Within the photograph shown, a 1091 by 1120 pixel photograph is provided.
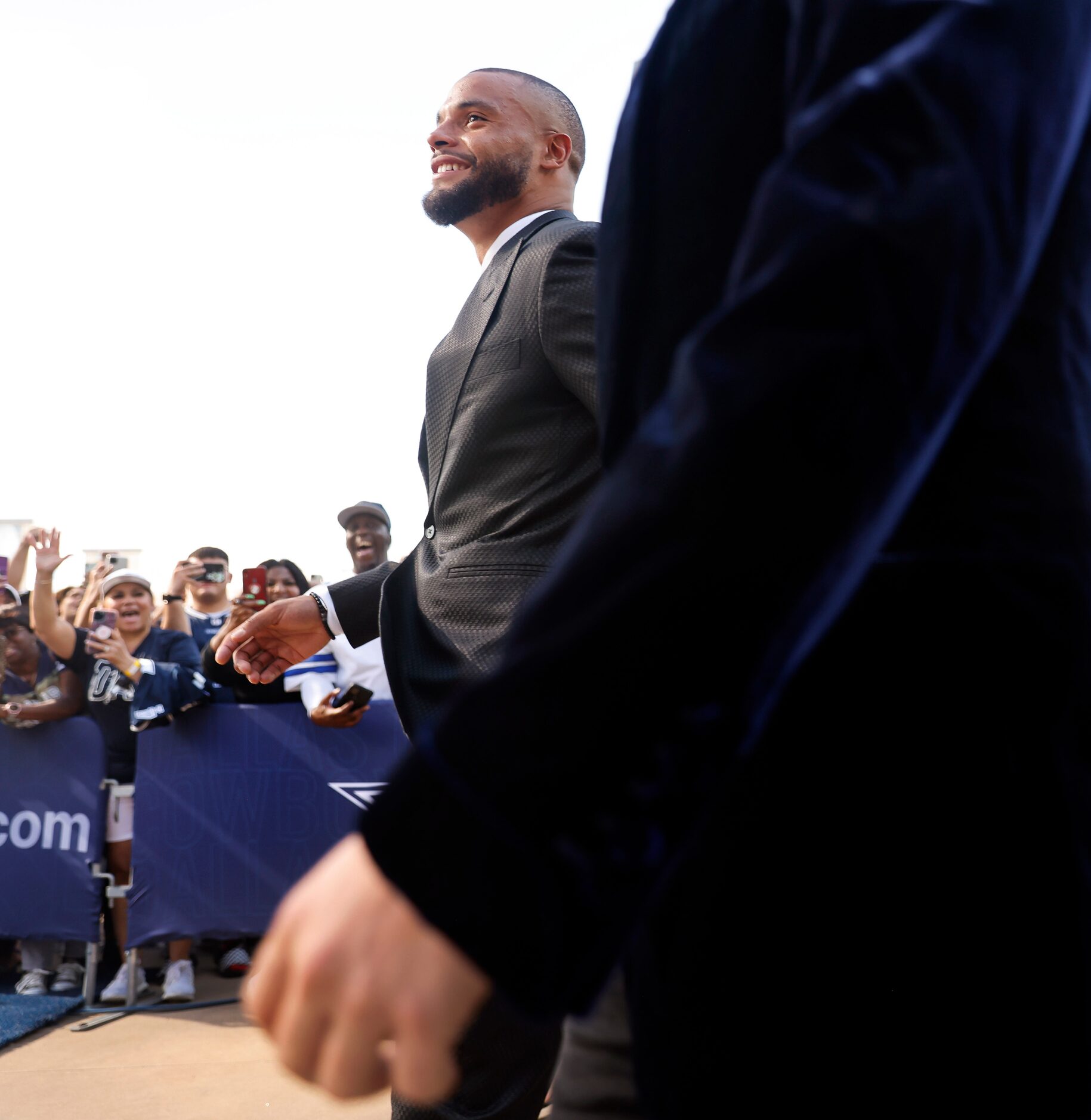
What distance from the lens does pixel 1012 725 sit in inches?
24.1

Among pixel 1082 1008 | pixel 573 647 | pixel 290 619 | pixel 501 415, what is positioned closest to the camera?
pixel 573 647

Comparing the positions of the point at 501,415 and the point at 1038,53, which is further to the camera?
the point at 501,415

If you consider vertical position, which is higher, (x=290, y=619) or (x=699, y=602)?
(x=699, y=602)

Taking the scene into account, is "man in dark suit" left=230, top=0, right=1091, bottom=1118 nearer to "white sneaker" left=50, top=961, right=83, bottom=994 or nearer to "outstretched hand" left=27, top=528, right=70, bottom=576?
"white sneaker" left=50, top=961, right=83, bottom=994

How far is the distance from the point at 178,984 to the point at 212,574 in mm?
2905

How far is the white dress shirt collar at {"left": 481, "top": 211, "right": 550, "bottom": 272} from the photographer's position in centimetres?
212

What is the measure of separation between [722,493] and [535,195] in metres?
1.93

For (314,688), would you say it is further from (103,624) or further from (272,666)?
(272,666)

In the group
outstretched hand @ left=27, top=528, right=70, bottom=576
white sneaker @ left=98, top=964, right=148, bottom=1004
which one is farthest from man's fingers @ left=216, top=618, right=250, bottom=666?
outstretched hand @ left=27, top=528, right=70, bottom=576

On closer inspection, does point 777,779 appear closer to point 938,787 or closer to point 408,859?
point 938,787

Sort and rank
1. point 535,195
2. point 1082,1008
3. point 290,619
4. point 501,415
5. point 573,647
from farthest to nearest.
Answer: point 535,195
point 290,619
point 501,415
point 1082,1008
point 573,647

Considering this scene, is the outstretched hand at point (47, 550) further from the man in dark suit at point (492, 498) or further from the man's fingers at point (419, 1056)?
the man's fingers at point (419, 1056)

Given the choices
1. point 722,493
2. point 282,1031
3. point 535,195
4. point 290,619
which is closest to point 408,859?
point 282,1031

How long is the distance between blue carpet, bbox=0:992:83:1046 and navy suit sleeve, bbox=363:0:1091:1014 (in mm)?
4927
